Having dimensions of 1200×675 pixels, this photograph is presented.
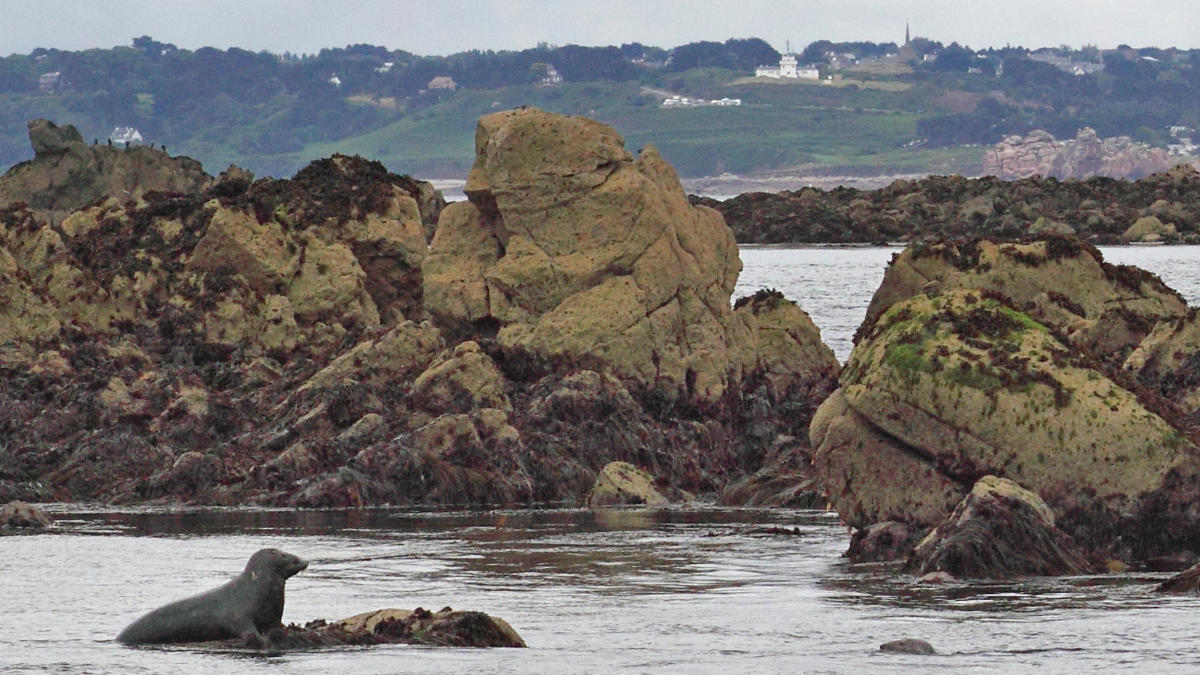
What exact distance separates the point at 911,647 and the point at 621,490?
49.7ft

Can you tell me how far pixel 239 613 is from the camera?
59.2 ft

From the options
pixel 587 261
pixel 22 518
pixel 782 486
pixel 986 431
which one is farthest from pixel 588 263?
pixel 986 431

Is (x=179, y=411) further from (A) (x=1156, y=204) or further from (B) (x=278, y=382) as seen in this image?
(A) (x=1156, y=204)

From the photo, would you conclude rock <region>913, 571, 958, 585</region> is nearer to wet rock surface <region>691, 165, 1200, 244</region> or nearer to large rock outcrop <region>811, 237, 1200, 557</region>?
large rock outcrop <region>811, 237, 1200, 557</region>

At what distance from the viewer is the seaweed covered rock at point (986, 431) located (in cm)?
2272

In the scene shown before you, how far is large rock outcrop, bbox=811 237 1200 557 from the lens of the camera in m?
22.7

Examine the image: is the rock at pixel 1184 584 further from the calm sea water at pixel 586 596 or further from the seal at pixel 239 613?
the seal at pixel 239 613

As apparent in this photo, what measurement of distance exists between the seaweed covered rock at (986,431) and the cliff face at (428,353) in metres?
9.60

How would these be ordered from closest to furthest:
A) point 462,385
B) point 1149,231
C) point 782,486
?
point 782,486 → point 462,385 → point 1149,231

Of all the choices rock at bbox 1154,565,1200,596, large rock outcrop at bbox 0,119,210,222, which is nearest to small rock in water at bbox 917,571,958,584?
rock at bbox 1154,565,1200,596

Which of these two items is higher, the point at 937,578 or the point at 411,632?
the point at 411,632

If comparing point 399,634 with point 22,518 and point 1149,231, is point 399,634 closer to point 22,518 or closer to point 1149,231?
point 22,518

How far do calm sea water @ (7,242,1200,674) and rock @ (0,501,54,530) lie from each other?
1.35ft

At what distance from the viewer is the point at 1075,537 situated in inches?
893
